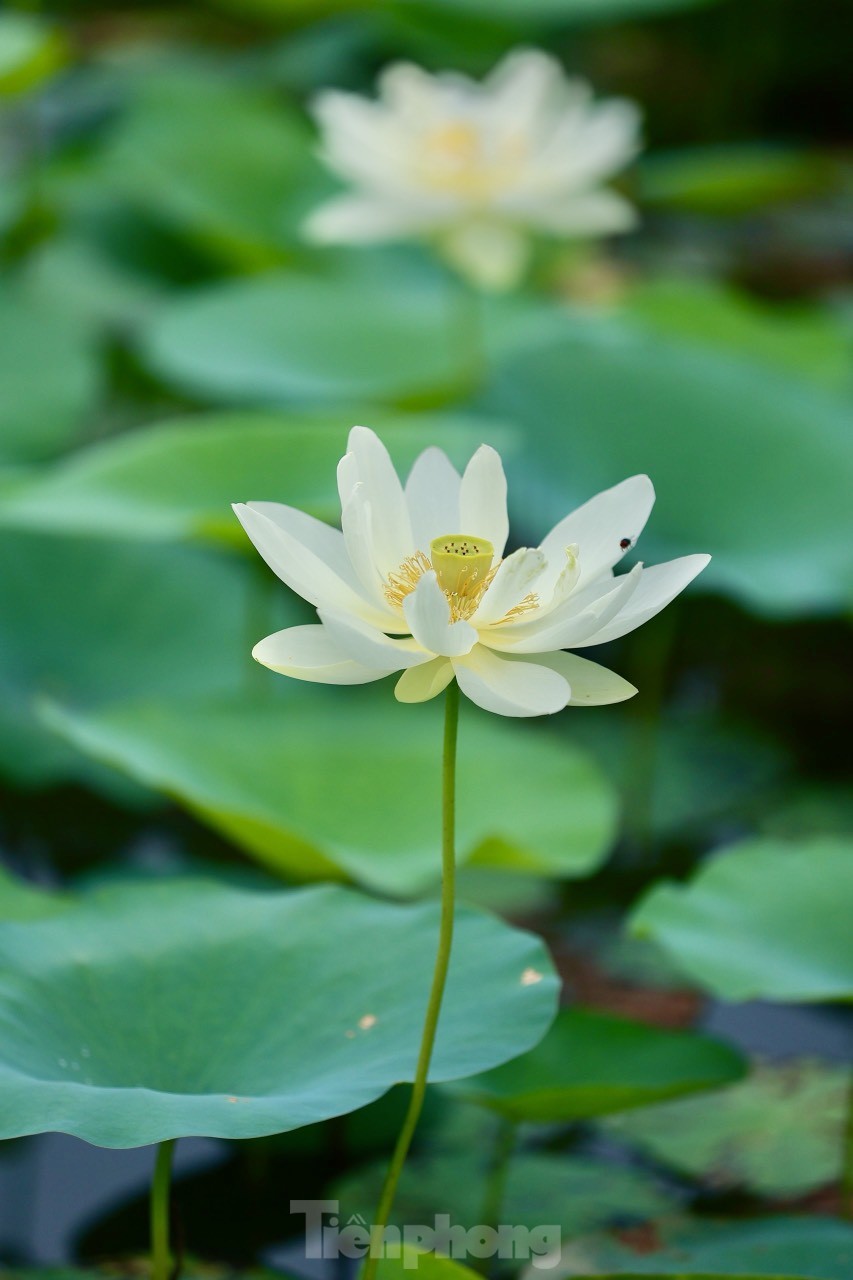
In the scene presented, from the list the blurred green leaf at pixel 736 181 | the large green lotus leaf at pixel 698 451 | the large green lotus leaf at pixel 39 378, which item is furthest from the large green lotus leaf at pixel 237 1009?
the blurred green leaf at pixel 736 181

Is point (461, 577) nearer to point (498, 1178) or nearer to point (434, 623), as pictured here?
point (434, 623)

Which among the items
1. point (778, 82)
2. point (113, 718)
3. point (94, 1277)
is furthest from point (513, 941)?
point (778, 82)

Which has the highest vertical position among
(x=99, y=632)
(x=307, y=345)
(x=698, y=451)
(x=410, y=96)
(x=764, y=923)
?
(x=410, y=96)

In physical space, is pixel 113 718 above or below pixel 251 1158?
above

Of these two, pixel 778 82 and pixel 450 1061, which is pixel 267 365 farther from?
pixel 778 82

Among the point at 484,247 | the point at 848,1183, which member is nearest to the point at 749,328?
the point at 484,247
